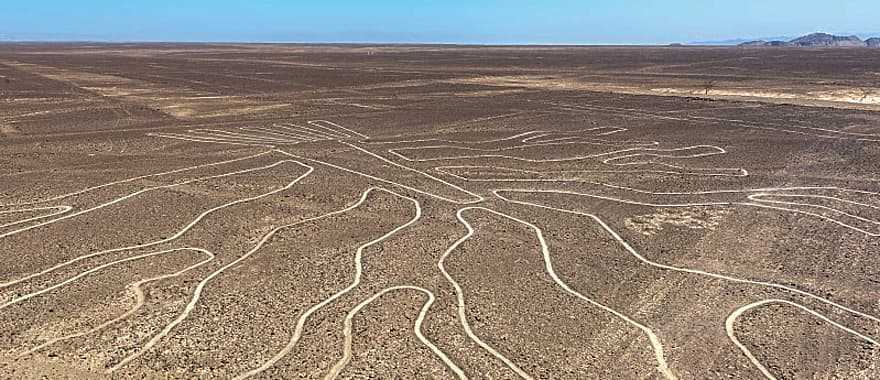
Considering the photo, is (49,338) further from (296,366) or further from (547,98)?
(547,98)

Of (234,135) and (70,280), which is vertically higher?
(70,280)

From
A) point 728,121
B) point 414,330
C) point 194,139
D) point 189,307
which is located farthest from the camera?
point 728,121

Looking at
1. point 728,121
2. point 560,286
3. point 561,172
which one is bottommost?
point 728,121

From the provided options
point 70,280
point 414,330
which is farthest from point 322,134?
point 414,330

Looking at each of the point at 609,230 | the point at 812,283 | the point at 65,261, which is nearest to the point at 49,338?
the point at 65,261

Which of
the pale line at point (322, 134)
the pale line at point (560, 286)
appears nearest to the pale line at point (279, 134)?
the pale line at point (322, 134)

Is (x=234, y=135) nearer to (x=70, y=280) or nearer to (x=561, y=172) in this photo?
(x=561, y=172)
